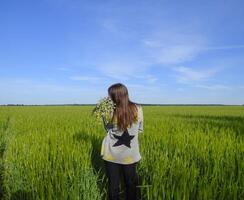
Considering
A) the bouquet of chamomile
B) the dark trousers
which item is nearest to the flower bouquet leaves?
the bouquet of chamomile

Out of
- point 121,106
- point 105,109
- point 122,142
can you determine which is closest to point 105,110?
point 105,109

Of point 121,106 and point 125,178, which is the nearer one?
point 121,106

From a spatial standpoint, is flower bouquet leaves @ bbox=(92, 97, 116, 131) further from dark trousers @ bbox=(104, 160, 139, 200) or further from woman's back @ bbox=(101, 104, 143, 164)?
dark trousers @ bbox=(104, 160, 139, 200)

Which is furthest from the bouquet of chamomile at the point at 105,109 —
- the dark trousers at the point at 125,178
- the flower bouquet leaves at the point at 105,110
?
the dark trousers at the point at 125,178

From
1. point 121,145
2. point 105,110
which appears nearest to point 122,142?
point 121,145

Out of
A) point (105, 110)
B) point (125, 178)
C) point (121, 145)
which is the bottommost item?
point (125, 178)

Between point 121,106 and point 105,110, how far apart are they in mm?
186

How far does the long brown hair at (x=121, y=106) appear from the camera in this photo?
3051 mm

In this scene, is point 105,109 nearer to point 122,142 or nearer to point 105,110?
point 105,110

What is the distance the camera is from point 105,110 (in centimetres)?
316

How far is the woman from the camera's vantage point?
10.1 ft

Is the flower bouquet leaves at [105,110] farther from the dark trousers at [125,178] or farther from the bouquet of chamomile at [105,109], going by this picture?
the dark trousers at [125,178]

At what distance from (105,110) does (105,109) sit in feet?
0.05

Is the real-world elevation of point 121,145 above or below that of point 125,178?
above
